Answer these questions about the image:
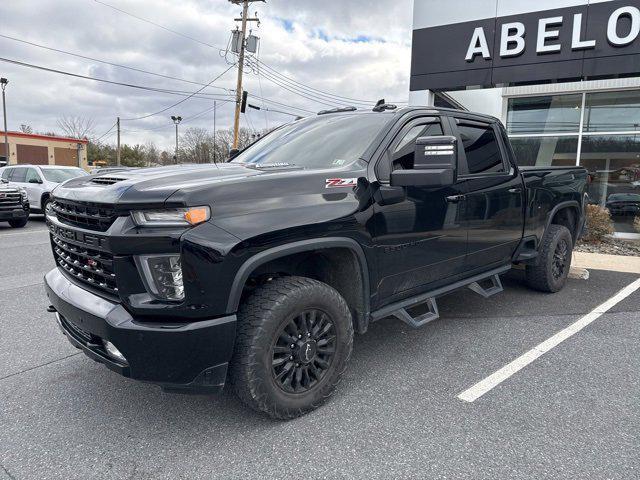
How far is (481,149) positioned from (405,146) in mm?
1245

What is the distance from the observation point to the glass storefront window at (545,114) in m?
11.7

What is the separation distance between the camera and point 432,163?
3.11 metres

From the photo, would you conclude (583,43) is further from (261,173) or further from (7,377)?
(7,377)

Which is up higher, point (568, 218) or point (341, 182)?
point (341, 182)

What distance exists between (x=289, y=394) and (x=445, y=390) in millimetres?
1147

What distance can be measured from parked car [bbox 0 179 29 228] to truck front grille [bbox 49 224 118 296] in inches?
417

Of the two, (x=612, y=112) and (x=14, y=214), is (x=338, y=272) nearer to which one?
(x=612, y=112)

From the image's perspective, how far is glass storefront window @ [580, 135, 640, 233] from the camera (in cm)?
1116

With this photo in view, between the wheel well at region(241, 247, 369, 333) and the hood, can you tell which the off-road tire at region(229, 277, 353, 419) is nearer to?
the wheel well at region(241, 247, 369, 333)

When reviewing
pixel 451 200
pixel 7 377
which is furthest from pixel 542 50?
pixel 7 377

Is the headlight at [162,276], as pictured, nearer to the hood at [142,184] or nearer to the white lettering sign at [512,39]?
the hood at [142,184]

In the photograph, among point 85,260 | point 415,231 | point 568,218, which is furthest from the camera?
point 568,218

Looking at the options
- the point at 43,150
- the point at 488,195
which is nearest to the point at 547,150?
the point at 488,195

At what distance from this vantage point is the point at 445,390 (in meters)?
3.24
